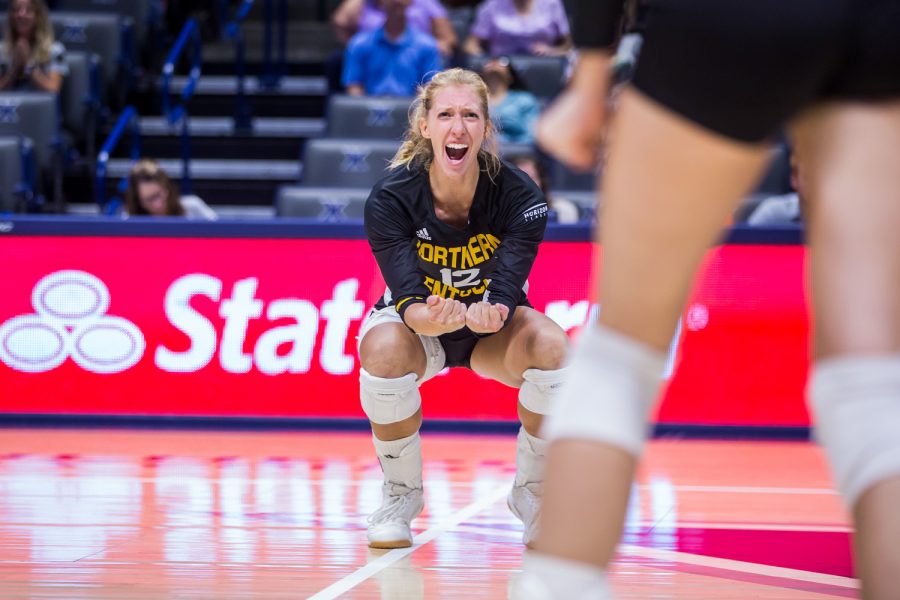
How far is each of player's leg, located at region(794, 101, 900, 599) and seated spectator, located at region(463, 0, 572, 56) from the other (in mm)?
7047

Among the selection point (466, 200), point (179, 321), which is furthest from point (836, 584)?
point (179, 321)

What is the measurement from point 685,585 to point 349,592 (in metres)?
0.82

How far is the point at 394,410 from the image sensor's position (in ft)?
11.5

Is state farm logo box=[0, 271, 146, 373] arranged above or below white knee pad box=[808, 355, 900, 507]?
above

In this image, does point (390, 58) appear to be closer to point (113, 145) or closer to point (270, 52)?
point (270, 52)

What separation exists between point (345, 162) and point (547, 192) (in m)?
1.35

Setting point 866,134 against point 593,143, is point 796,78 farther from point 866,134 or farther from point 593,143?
point 593,143

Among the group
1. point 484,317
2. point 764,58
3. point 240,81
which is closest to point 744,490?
point 484,317

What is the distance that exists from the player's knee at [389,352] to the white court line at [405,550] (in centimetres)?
49

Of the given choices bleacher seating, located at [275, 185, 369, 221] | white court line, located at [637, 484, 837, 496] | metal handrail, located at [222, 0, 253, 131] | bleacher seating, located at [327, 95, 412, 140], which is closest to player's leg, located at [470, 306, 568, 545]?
white court line, located at [637, 484, 837, 496]

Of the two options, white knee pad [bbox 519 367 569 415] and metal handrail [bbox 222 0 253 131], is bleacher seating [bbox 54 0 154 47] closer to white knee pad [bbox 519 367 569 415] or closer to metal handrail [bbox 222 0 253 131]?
metal handrail [bbox 222 0 253 131]

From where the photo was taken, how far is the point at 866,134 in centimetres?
144

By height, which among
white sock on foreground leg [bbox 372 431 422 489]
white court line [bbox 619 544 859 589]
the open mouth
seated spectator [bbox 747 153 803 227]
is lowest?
white court line [bbox 619 544 859 589]

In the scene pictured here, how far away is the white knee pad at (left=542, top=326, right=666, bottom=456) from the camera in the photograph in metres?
1.50
